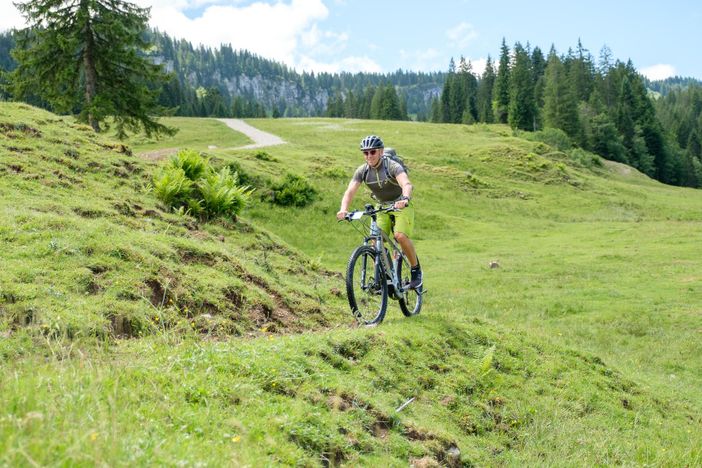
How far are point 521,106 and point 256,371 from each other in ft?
334

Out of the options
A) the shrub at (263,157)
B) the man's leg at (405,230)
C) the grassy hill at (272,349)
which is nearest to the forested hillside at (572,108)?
the shrub at (263,157)

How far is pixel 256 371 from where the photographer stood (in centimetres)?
575

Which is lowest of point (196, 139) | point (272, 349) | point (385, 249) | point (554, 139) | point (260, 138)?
point (272, 349)

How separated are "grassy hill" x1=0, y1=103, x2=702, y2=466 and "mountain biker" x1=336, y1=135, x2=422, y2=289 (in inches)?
63.5

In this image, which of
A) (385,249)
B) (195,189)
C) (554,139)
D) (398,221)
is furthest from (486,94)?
(385,249)

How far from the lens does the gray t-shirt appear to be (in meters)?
9.71

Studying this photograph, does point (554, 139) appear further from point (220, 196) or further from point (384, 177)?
point (384, 177)

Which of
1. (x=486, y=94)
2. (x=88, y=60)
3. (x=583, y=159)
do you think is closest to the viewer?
(x=88, y=60)

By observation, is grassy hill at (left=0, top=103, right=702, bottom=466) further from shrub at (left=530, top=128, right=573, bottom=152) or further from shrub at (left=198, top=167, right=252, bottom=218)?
shrub at (left=530, top=128, right=573, bottom=152)

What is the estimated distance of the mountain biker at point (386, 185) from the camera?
9.48 meters

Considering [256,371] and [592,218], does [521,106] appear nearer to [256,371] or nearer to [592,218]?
[592,218]

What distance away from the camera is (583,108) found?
103m

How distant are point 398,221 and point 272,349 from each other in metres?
4.05

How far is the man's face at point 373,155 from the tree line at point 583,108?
8519 centimetres
